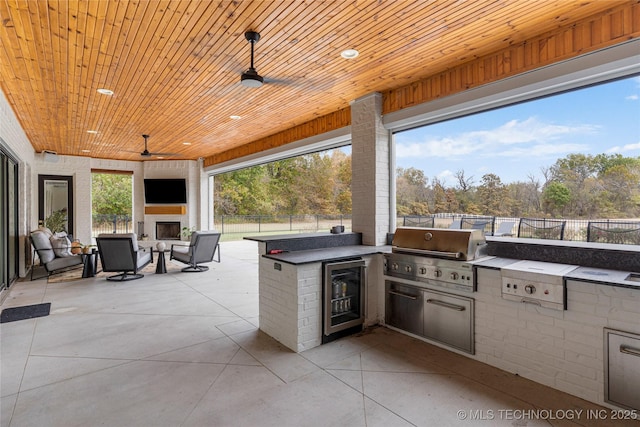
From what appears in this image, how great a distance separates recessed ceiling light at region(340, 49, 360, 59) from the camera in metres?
3.06

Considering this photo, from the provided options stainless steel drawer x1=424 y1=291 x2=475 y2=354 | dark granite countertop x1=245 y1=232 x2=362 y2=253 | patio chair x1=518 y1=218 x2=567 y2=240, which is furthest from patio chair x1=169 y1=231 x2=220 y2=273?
patio chair x1=518 y1=218 x2=567 y2=240

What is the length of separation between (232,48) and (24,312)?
3.97 meters

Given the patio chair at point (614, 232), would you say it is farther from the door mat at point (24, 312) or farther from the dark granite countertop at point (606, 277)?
the door mat at point (24, 312)

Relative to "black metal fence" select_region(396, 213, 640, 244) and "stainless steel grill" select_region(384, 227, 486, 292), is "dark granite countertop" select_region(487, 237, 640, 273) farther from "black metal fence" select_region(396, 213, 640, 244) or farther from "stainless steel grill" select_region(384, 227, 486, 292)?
A: "stainless steel grill" select_region(384, 227, 486, 292)

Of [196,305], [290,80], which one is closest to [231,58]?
[290,80]

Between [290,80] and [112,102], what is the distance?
2651 mm

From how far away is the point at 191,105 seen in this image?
15.6 feet

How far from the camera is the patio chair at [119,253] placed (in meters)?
5.54

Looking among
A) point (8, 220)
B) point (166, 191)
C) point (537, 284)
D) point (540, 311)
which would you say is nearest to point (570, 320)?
point (540, 311)

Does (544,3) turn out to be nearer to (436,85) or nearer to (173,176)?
(436,85)

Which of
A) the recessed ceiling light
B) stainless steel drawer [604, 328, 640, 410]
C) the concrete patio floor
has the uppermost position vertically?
the recessed ceiling light

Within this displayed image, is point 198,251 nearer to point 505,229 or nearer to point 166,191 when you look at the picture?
point 166,191

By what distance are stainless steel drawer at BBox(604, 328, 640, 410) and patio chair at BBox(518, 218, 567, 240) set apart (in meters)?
1.11

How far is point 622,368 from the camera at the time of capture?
2.05m
